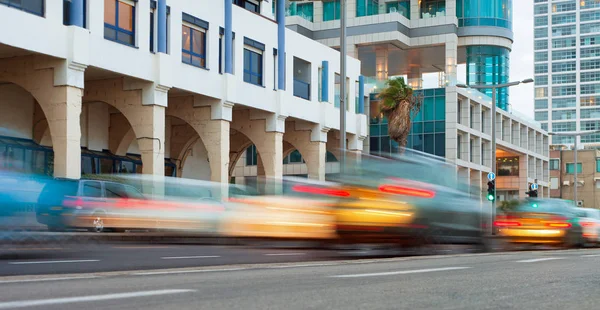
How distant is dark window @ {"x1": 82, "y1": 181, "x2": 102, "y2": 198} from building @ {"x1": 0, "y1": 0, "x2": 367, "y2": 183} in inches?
134

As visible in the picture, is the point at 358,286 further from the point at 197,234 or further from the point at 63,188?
the point at 197,234

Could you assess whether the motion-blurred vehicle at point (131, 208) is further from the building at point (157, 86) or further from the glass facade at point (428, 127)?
the glass facade at point (428, 127)

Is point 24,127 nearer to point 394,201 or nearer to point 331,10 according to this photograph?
point 394,201

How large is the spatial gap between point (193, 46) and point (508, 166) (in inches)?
1972

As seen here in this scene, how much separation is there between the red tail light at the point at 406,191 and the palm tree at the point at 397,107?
34.4 meters

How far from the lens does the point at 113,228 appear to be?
77.4 ft

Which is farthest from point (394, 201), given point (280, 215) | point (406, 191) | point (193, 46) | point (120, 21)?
point (193, 46)

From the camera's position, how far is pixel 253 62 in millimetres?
43219

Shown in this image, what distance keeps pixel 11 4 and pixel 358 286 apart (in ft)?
76.2

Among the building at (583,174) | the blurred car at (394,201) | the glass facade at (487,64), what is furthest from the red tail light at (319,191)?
the building at (583,174)

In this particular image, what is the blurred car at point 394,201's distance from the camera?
17.1 metres

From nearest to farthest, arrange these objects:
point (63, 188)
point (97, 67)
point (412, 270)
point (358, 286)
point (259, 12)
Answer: point (358, 286) < point (412, 270) < point (63, 188) < point (97, 67) < point (259, 12)

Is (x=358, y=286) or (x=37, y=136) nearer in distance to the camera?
(x=358, y=286)

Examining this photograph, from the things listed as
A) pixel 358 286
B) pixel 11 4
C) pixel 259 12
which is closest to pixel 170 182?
pixel 11 4
